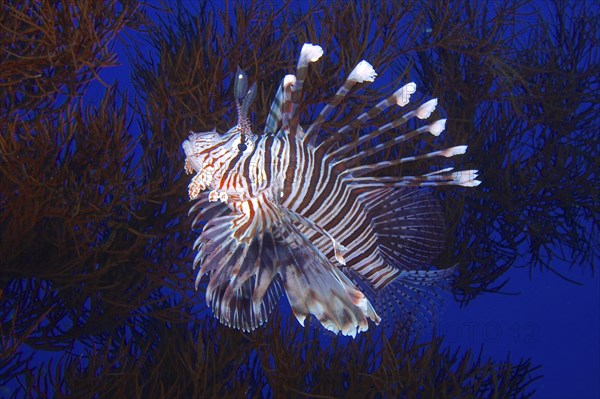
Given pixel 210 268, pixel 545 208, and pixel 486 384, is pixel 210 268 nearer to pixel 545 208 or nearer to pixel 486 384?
pixel 486 384

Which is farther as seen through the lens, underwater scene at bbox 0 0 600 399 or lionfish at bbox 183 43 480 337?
underwater scene at bbox 0 0 600 399

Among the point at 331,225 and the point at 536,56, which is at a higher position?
the point at 536,56

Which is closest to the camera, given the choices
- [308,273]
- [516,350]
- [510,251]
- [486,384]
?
[308,273]

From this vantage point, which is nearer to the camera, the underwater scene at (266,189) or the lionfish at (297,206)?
the lionfish at (297,206)

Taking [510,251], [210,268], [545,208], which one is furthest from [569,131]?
[210,268]

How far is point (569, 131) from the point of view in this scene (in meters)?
5.27

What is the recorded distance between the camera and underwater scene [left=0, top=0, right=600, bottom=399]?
7.09 ft

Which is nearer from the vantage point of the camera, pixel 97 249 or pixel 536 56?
pixel 97 249

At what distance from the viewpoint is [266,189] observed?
2156mm

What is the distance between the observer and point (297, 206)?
223 cm

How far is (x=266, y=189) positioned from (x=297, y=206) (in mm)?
174

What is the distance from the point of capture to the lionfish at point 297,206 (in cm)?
198

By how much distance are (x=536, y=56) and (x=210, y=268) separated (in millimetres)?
4641

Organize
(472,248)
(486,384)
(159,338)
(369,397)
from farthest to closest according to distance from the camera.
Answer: (472,248) → (159,338) → (486,384) → (369,397)
